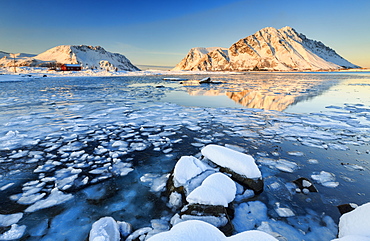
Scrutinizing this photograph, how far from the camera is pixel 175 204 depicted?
2.05 metres

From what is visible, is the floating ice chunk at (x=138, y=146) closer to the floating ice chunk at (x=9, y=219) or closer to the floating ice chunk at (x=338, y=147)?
the floating ice chunk at (x=9, y=219)

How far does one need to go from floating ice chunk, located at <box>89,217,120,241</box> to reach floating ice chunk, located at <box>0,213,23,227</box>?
90 cm

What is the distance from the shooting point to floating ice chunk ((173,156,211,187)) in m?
2.18

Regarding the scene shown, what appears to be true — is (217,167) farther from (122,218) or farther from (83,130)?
(83,130)

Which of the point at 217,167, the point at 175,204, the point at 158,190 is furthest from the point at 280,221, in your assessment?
the point at 158,190

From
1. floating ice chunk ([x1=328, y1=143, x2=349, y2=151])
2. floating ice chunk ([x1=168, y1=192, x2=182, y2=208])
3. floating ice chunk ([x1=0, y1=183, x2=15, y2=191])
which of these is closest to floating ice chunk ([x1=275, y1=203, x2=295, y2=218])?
floating ice chunk ([x1=168, y1=192, x2=182, y2=208])

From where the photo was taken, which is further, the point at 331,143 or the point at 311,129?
the point at 311,129

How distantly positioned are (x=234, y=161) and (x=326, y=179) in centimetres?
133

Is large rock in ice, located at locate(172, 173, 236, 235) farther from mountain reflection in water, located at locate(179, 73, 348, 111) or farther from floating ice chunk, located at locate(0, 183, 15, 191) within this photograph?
mountain reflection in water, located at locate(179, 73, 348, 111)

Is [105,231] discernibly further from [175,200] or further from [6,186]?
[6,186]

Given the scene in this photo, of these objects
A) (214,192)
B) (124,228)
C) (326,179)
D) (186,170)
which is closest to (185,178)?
(186,170)

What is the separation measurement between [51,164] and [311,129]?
5.62 metres

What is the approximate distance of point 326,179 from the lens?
251 cm

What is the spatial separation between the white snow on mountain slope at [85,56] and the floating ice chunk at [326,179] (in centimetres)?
11955
